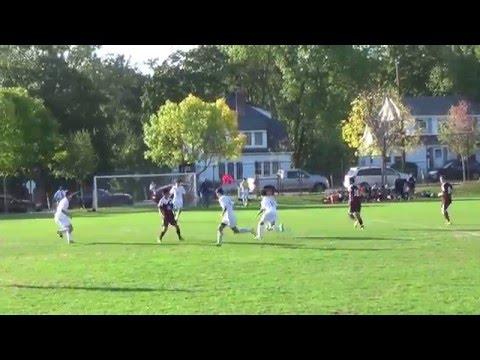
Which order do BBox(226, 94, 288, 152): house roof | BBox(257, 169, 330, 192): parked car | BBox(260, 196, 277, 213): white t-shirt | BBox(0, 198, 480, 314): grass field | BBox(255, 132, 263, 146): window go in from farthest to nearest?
BBox(255, 132, 263, 146): window < BBox(226, 94, 288, 152): house roof < BBox(257, 169, 330, 192): parked car < BBox(260, 196, 277, 213): white t-shirt < BBox(0, 198, 480, 314): grass field

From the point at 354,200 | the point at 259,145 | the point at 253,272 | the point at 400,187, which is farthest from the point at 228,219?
the point at 259,145

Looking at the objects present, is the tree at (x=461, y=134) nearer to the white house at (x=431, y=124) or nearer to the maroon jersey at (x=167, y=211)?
the white house at (x=431, y=124)

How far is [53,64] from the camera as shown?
57594mm

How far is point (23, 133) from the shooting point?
46656 millimetres

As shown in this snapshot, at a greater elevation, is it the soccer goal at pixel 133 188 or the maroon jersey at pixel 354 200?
the soccer goal at pixel 133 188

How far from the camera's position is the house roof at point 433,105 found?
211ft

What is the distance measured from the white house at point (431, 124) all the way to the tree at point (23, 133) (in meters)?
23.5

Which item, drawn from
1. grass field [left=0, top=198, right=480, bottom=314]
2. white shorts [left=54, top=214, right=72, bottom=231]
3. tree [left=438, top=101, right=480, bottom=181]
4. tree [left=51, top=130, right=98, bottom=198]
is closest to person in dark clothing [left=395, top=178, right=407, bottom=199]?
tree [left=438, top=101, right=480, bottom=181]

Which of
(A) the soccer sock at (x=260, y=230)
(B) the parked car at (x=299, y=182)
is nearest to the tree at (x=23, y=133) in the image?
(B) the parked car at (x=299, y=182)

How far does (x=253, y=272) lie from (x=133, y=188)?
99.3 ft

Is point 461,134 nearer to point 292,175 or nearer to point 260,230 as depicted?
point 292,175

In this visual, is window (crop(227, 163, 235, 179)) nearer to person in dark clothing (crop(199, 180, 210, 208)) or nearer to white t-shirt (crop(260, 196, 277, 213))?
person in dark clothing (crop(199, 180, 210, 208))

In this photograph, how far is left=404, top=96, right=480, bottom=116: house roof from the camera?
64250mm
